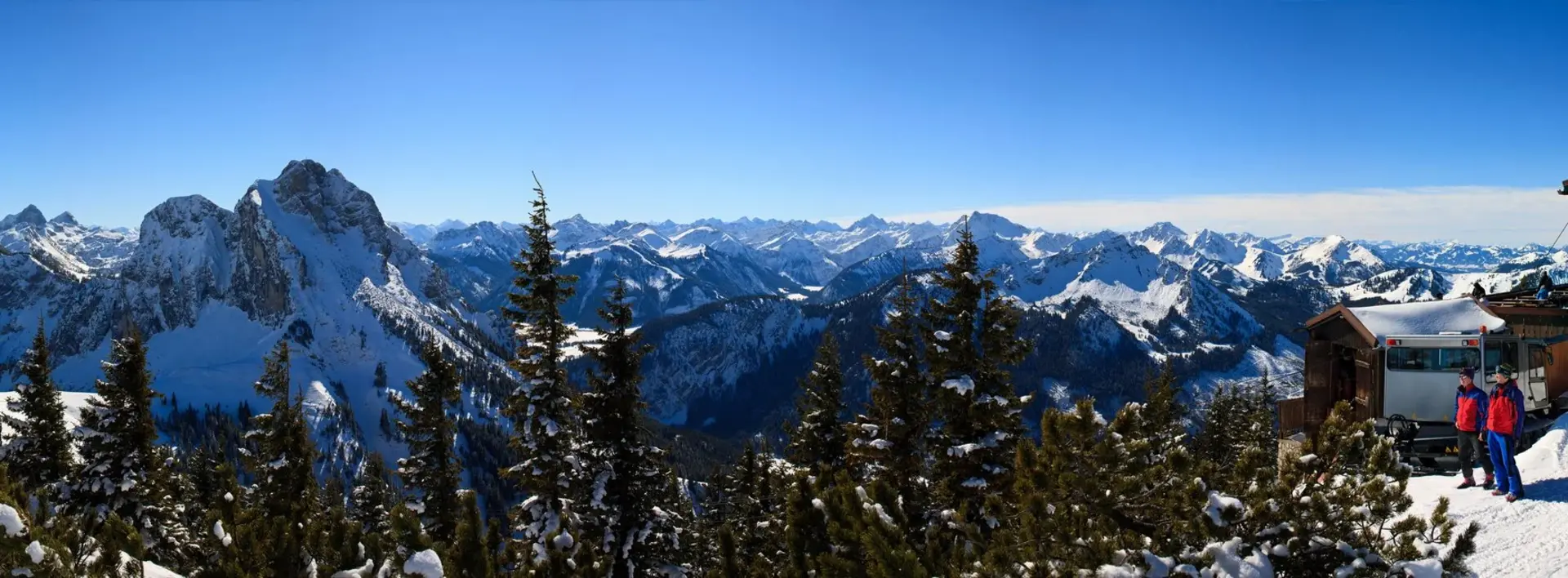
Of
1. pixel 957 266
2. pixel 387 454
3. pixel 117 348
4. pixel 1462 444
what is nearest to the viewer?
pixel 1462 444

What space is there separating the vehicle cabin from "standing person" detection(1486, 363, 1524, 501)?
839cm

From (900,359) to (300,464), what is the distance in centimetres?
1717

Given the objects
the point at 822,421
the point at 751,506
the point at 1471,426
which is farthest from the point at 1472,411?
the point at 751,506

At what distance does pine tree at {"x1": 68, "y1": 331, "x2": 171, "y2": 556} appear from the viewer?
23.1 metres

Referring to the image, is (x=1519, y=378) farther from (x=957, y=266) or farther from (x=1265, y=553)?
(x=1265, y=553)

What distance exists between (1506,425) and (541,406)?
1893 centimetres

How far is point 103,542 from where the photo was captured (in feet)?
25.6

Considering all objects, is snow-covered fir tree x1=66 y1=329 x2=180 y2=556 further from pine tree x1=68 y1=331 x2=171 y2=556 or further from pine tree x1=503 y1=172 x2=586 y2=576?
pine tree x1=503 y1=172 x2=586 y2=576

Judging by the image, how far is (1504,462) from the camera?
12.4m

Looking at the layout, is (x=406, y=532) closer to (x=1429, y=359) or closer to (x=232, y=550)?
(x=232, y=550)

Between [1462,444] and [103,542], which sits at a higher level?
[103,542]

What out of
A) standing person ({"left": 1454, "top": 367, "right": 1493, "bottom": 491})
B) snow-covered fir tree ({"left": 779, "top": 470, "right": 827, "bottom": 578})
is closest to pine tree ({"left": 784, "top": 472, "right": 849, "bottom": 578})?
snow-covered fir tree ({"left": 779, "top": 470, "right": 827, "bottom": 578})

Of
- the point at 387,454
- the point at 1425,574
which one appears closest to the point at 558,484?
the point at 1425,574

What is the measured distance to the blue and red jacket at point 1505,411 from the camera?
12.1 meters
